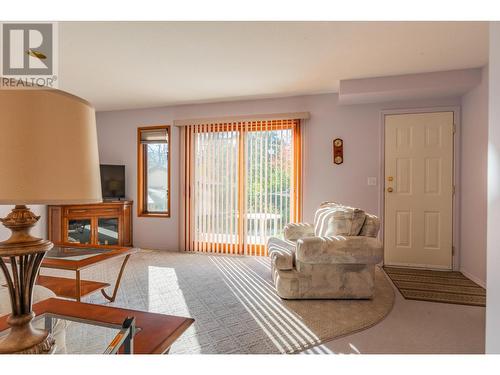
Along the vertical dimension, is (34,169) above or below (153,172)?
below

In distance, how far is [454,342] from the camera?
2.02 meters

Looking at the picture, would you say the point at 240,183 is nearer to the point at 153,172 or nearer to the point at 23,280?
the point at 153,172

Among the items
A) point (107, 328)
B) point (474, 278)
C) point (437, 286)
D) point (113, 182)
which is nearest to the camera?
point (107, 328)

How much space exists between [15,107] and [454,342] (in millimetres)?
2669

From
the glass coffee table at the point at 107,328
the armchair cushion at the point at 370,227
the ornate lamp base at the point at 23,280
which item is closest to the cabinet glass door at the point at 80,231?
the glass coffee table at the point at 107,328

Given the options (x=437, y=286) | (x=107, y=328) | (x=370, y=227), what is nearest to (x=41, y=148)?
(x=107, y=328)

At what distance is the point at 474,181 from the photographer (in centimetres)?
342

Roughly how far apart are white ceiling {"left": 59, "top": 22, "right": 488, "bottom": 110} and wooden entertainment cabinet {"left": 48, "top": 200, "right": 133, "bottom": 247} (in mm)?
1763

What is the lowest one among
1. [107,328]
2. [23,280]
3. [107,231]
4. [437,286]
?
[437,286]

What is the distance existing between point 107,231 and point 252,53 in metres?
3.60

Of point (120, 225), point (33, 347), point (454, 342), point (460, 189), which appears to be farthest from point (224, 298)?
point (460, 189)

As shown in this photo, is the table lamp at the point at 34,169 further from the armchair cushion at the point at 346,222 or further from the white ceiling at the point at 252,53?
the armchair cushion at the point at 346,222

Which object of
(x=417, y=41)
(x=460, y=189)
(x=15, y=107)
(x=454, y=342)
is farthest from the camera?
(x=460, y=189)

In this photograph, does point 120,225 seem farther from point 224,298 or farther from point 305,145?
point 305,145
